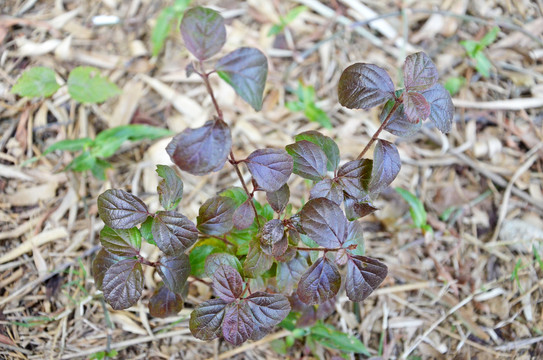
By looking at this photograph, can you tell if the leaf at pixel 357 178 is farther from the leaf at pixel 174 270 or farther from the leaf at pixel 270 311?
the leaf at pixel 174 270

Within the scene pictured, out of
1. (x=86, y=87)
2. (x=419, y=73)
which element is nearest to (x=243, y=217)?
(x=419, y=73)

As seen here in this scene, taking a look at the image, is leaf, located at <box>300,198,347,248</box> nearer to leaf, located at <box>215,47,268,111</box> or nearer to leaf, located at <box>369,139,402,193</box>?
leaf, located at <box>369,139,402,193</box>

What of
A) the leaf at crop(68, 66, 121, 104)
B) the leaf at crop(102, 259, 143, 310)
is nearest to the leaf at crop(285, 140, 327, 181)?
the leaf at crop(102, 259, 143, 310)

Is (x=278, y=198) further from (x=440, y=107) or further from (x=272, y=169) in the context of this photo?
(x=440, y=107)

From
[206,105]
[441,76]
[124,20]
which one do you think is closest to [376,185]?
[206,105]

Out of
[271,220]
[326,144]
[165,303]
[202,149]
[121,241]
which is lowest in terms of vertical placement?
[165,303]

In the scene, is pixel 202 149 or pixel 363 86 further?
pixel 363 86
